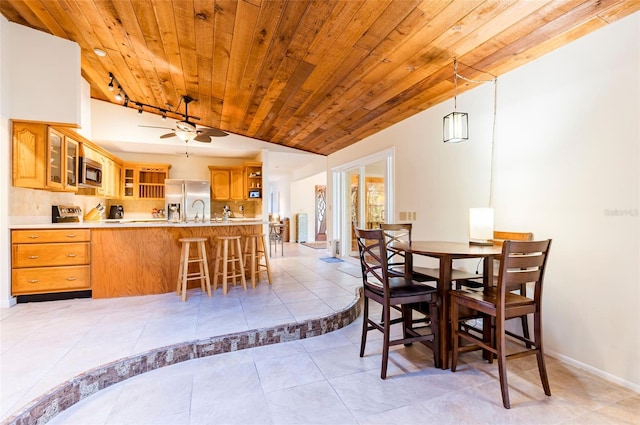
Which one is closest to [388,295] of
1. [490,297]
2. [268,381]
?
[490,297]

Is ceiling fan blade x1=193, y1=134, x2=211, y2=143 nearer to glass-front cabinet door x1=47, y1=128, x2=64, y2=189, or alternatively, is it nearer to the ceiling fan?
the ceiling fan

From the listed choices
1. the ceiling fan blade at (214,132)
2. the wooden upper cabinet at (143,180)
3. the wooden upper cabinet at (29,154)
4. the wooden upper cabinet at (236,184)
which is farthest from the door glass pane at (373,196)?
the wooden upper cabinet at (29,154)

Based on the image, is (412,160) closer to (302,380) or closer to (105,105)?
(302,380)

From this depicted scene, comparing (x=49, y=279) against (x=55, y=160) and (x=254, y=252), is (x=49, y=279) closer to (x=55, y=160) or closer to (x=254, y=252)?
(x=55, y=160)

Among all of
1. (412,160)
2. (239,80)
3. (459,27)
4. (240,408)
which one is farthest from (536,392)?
(239,80)

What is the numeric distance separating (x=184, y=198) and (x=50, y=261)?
9.89ft

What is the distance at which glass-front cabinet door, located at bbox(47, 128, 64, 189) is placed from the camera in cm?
331

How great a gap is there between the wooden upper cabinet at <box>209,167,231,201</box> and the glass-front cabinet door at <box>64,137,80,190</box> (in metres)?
2.61

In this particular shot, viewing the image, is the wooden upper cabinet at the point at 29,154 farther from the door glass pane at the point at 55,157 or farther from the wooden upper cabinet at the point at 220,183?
the wooden upper cabinet at the point at 220,183

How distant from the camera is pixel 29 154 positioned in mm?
3188

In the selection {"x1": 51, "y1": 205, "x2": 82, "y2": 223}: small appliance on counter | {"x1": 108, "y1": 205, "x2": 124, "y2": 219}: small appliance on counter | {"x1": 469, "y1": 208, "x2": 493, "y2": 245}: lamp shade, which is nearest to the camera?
{"x1": 469, "y1": 208, "x2": 493, "y2": 245}: lamp shade

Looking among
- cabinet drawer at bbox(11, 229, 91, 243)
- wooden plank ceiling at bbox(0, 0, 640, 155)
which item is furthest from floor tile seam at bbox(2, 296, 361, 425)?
wooden plank ceiling at bbox(0, 0, 640, 155)

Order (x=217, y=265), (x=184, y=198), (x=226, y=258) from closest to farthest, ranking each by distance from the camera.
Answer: (x=226, y=258), (x=217, y=265), (x=184, y=198)

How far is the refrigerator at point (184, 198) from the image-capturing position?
6.08 m
